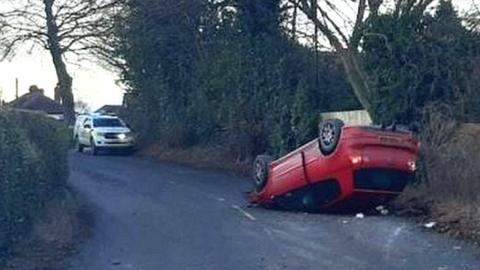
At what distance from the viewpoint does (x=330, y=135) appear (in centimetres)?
1667

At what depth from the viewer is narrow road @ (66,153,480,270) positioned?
11.5 m

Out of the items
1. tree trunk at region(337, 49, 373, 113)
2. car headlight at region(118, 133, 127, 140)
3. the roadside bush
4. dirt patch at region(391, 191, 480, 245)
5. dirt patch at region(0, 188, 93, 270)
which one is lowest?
dirt patch at region(0, 188, 93, 270)

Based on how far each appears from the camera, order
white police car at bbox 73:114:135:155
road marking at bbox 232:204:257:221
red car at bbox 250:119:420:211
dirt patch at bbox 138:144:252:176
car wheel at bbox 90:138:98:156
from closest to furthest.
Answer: red car at bbox 250:119:420:211 < road marking at bbox 232:204:257:221 < dirt patch at bbox 138:144:252:176 < white police car at bbox 73:114:135:155 < car wheel at bbox 90:138:98:156

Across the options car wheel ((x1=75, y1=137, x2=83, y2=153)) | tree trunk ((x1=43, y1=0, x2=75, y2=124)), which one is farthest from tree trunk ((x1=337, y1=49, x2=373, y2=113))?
tree trunk ((x1=43, y1=0, x2=75, y2=124))

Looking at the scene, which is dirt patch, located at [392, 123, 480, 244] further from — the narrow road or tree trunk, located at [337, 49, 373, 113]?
tree trunk, located at [337, 49, 373, 113]

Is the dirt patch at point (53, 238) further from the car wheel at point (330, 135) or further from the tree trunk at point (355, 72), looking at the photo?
the tree trunk at point (355, 72)

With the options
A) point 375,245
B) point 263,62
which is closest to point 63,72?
point 263,62

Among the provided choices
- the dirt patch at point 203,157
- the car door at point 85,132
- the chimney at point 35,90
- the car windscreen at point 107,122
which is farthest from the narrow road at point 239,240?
the chimney at point 35,90

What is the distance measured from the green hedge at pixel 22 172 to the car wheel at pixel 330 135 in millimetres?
4689

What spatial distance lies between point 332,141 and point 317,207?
138 cm

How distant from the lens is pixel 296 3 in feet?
93.1

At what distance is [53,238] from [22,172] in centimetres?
195

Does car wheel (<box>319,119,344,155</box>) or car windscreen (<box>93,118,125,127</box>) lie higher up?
car wheel (<box>319,119,344,155</box>)

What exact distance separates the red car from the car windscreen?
25604 mm
